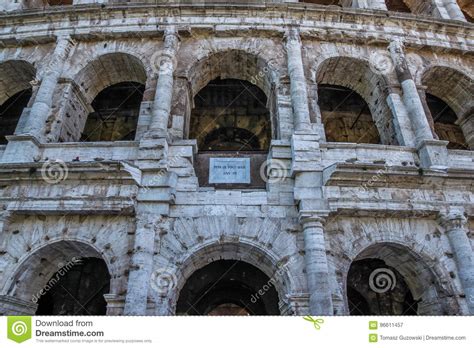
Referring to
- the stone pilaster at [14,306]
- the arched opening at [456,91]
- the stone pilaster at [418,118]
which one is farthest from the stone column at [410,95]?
the stone pilaster at [14,306]

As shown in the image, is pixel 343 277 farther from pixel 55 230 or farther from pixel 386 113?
pixel 55 230

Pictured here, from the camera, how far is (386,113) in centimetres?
999

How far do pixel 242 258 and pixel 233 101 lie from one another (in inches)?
301

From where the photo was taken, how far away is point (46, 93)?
9492 millimetres

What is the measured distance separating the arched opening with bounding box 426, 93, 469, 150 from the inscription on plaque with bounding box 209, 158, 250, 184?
9.12 m

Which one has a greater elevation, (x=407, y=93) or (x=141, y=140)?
(x=407, y=93)

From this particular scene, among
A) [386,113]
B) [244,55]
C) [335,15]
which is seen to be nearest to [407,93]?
[386,113]

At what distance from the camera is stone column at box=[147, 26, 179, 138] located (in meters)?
8.67

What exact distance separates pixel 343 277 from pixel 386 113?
17.4ft

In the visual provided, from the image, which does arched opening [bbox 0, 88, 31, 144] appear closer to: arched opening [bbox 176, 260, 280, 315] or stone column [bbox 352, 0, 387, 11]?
arched opening [bbox 176, 260, 280, 315]

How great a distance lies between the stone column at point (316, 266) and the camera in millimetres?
6715

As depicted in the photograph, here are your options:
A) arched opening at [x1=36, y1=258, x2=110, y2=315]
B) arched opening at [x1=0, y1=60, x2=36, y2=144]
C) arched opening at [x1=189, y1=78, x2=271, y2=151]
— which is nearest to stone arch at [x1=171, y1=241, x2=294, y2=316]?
arched opening at [x1=36, y1=258, x2=110, y2=315]
